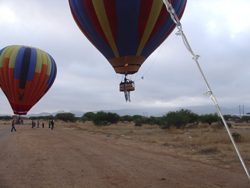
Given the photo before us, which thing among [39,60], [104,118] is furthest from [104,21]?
[104,118]

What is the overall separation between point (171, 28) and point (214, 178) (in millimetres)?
11587

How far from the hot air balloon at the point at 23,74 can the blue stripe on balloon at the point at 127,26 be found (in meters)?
15.9

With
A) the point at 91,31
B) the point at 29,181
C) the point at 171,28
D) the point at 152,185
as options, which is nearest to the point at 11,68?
the point at 91,31

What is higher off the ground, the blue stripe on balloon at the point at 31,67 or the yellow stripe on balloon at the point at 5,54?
the yellow stripe on balloon at the point at 5,54

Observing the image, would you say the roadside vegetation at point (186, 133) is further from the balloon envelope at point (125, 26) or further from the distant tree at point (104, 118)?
the balloon envelope at point (125, 26)

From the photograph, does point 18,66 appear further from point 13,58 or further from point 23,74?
point 13,58

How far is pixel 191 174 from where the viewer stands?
5.65 meters

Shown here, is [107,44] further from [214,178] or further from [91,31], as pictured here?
[214,178]

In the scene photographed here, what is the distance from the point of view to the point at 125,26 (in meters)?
13.0

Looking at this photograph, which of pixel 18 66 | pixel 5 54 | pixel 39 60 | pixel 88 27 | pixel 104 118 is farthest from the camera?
pixel 104 118

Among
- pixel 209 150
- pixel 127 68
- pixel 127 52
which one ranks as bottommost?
pixel 209 150

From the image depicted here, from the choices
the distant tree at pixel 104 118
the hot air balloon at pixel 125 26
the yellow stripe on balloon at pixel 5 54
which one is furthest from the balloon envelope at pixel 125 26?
the distant tree at pixel 104 118

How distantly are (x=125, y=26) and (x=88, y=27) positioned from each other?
298 cm

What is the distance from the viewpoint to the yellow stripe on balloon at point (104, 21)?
12.3 m
